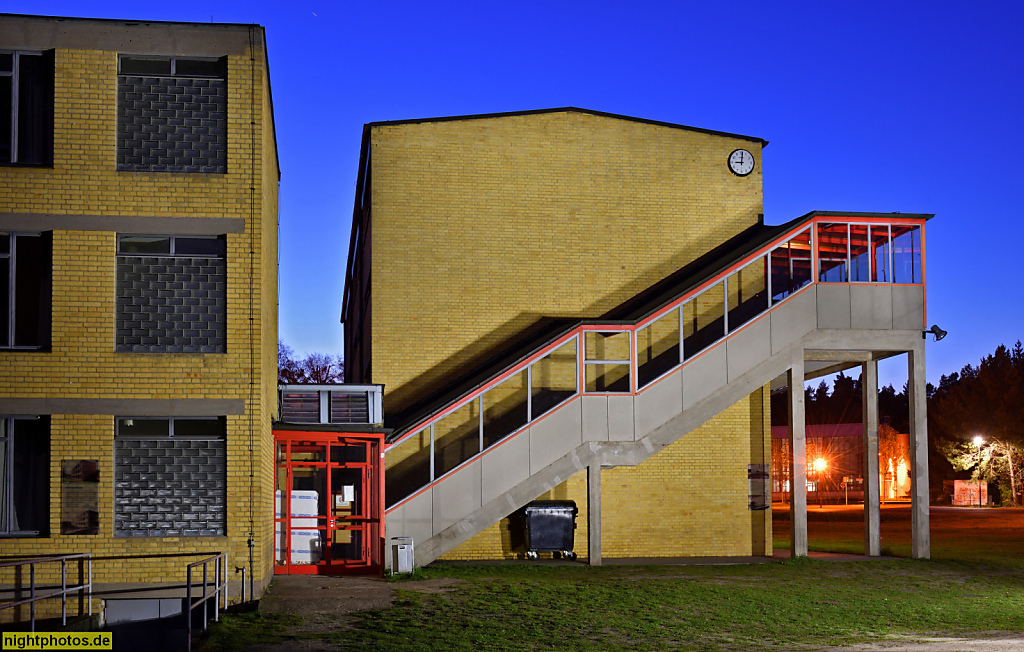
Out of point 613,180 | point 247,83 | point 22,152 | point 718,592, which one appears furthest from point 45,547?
point 613,180

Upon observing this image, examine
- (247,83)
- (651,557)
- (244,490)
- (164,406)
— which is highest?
(247,83)

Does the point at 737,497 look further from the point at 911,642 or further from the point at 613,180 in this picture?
the point at 911,642

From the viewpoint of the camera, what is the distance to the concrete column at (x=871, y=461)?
2181 centimetres

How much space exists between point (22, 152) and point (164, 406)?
4.54 metres

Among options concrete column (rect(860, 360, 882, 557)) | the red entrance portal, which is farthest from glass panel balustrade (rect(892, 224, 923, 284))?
the red entrance portal

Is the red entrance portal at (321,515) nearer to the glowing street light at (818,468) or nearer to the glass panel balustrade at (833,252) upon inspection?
the glass panel balustrade at (833,252)

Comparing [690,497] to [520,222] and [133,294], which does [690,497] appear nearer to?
[520,222]

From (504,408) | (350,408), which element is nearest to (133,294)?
(350,408)

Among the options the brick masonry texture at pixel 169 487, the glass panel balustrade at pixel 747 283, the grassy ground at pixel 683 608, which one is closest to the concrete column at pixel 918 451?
the grassy ground at pixel 683 608

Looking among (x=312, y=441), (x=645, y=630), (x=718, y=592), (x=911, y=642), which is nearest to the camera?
(x=911, y=642)

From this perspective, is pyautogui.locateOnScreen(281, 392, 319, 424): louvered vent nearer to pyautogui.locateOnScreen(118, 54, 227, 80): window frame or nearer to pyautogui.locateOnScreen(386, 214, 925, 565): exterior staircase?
pyautogui.locateOnScreen(386, 214, 925, 565): exterior staircase

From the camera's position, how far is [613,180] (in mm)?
24078

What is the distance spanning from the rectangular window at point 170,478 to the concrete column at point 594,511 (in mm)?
7266

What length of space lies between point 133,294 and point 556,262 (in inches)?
407
